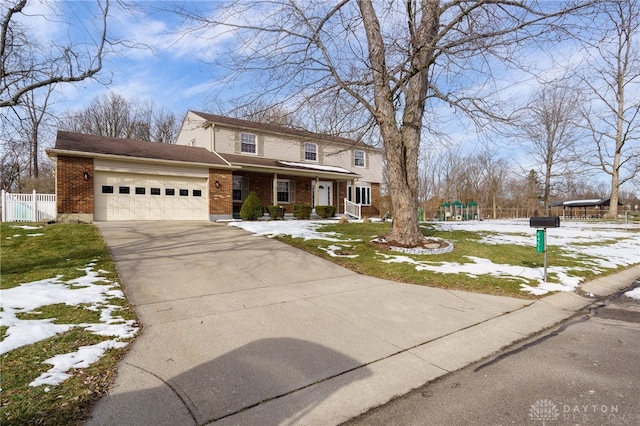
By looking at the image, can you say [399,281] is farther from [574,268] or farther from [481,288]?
[574,268]

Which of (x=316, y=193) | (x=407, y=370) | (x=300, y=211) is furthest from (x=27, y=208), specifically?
(x=407, y=370)

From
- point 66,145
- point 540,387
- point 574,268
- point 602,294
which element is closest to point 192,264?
point 540,387

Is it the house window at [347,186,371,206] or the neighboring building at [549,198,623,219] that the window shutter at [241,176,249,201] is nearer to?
the house window at [347,186,371,206]

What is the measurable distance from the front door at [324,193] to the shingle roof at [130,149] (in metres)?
7.73

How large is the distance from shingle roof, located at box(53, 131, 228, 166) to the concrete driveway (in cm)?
1038

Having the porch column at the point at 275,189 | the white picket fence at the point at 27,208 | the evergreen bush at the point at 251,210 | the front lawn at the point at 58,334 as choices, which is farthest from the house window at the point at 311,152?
the front lawn at the point at 58,334

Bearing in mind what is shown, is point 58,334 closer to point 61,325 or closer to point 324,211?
point 61,325

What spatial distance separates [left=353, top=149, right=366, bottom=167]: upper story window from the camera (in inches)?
1021

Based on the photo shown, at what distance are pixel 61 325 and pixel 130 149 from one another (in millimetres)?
14898

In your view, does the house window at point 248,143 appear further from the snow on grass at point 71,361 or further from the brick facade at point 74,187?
the snow on grass at point 71,361

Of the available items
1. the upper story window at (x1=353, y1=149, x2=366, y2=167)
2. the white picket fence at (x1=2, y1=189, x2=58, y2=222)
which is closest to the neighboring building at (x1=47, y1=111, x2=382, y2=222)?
the upper story window at (x1=353, y1=149, x2=366, y2=167)

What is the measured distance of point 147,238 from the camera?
1009cm

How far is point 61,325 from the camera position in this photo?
362 cm

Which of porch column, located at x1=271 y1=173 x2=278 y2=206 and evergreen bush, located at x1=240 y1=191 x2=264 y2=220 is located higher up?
porch column, located at x1=271 y1=173 x2=278 y2=206
